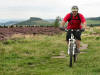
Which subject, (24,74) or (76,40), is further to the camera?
(76,40)

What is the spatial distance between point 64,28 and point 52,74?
9.26 ft

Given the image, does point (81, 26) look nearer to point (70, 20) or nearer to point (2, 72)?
point (70, 20)

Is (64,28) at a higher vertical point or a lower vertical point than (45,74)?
higher

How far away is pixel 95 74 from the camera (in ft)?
27.1

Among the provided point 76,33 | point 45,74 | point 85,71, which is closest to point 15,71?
point 45,74

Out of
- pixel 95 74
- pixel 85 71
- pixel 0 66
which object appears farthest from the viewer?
pixel 0 66

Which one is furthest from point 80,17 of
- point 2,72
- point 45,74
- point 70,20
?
point 2,72

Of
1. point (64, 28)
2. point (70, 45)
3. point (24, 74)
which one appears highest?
point (64, 28)

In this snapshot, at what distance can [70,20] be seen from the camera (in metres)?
10.6

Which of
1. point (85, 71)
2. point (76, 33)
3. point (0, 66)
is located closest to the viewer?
point (85, 71)

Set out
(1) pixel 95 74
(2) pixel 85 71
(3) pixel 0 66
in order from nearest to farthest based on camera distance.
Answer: (1) pixel 95 74
(2) pixel 85 71
(3) pixel 0 66

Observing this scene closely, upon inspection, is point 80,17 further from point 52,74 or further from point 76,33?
point 52,74

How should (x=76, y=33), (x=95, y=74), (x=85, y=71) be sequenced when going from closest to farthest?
(x=95, y=74), (x=85, y=71), (x=76, y=33)

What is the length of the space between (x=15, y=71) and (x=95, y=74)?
2.80 m
